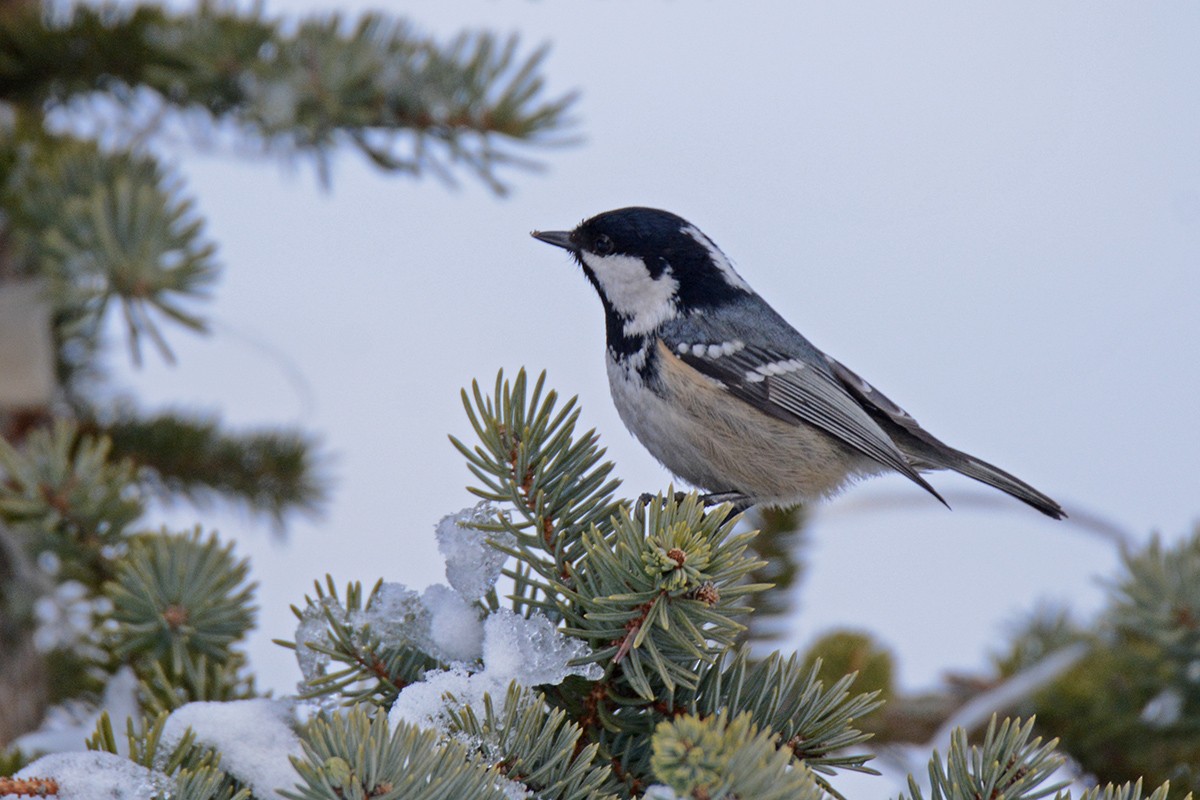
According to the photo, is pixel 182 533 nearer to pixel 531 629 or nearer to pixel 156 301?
pixel 156 301

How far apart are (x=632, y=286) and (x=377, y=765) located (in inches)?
60.2

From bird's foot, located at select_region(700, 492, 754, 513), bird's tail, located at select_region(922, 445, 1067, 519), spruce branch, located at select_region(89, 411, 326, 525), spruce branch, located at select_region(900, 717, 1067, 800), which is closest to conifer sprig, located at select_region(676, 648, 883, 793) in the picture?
spruce branch, located at select_region(900, 717, 1067, 800)

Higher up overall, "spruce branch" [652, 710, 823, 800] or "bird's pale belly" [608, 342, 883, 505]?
"bird's pale belly" [608, 342, 883, 505]

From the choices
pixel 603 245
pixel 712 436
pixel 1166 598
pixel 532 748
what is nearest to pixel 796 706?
pixel 532 748

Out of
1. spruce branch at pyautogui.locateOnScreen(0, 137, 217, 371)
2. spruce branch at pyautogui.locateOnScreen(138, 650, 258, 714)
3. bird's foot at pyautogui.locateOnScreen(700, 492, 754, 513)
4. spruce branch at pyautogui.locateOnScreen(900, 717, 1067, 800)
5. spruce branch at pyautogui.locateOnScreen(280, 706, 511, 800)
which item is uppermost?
spruce branch at pyautogui.locateOnScreen(0, 137, 217, 371)

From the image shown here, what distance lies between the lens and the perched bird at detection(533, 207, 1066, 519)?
6.98ft

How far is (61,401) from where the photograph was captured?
2535 mm

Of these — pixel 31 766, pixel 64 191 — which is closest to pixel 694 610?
pixel 31 766

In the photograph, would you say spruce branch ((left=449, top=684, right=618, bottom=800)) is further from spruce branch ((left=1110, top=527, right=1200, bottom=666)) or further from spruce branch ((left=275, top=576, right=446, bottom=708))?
spruce branch ((left=1110, top=527, right=1200, bottom=666))

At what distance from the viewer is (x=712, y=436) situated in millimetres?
2131

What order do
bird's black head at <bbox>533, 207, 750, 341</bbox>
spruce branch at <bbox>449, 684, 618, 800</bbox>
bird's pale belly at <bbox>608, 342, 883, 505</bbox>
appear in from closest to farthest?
spruce branch at <bbox>449, 684, 618, 800</bbox> < bird's pale belly at <bbox>608, 342, 883, 505</bbox> < bird's black head at <bbox>533, 207, 750, 341</bbox>

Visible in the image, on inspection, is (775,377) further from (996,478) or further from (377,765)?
(377,765)

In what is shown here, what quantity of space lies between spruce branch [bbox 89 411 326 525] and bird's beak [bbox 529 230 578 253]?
0.71 meters

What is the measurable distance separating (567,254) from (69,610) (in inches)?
47.2
